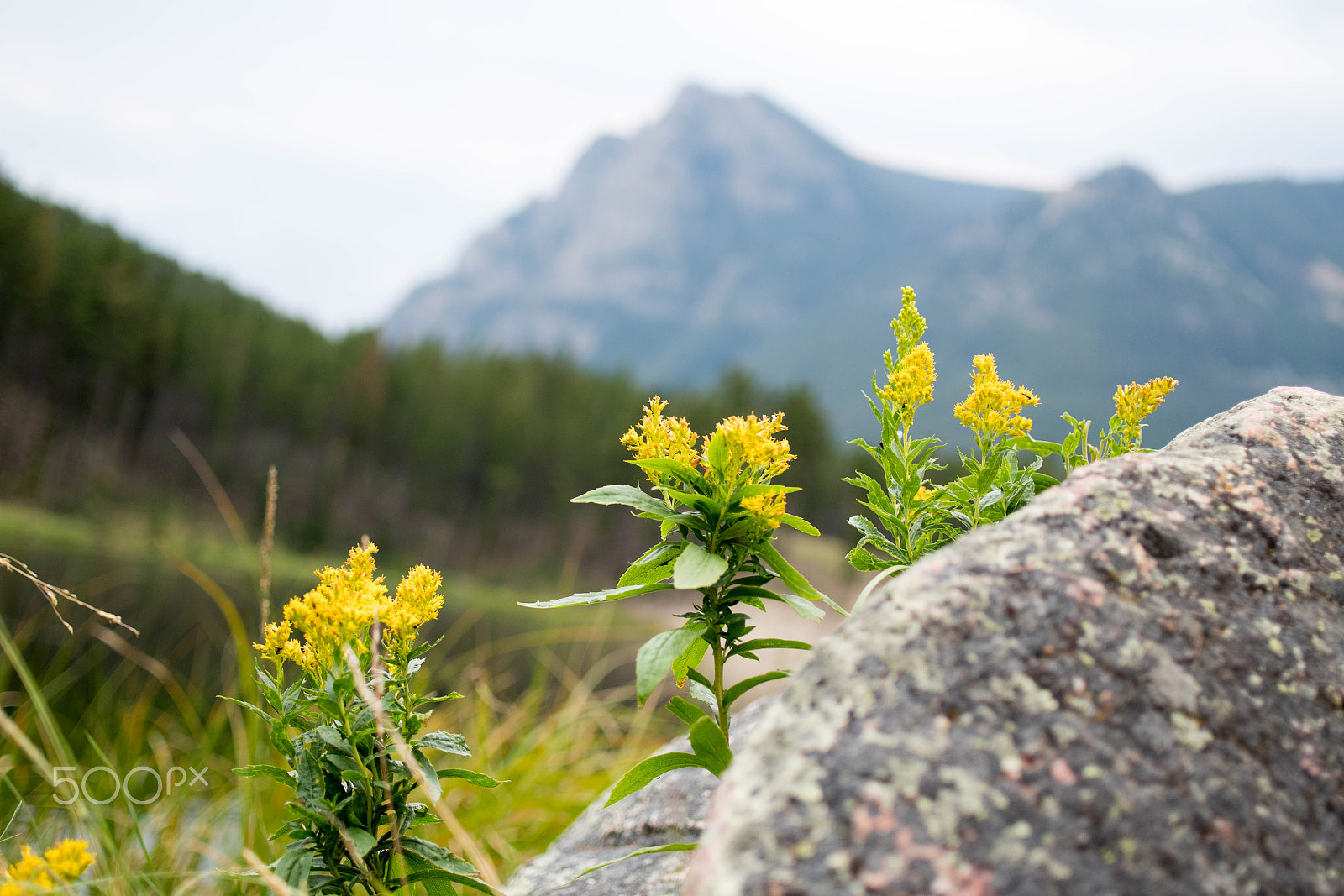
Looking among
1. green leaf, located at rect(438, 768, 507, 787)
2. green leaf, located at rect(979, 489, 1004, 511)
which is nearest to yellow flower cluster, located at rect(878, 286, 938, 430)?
green leaf, located at rect(979, 489, 1004, 511)

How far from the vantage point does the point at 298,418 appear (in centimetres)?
5047

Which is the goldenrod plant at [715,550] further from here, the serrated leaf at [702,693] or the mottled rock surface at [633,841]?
the mottled rock surface at [633,841]

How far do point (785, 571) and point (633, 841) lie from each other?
4.85 ft

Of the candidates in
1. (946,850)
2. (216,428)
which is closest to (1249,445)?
(946,850)

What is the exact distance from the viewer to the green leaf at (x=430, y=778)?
1319mm

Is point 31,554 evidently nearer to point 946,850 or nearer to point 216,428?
point 216,428

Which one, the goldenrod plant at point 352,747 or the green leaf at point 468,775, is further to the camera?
the green leaf at point 468,775

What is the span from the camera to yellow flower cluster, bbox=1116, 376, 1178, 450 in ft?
5.47

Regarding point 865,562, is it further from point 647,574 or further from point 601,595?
point 601,595

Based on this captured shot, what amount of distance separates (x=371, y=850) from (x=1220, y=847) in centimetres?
144

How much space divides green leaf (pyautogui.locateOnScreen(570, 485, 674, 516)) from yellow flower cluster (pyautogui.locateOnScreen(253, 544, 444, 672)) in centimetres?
40

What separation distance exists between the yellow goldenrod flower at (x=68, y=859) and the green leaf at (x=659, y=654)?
102 centimetres

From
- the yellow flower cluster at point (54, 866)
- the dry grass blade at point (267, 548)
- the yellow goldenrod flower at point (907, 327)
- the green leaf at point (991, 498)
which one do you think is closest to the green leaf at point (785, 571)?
the green leaf at point (991, 498)

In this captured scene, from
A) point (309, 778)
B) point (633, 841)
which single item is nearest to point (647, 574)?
point (309, 778)
